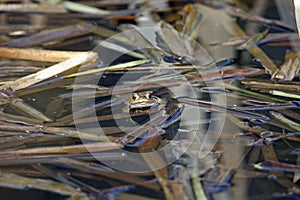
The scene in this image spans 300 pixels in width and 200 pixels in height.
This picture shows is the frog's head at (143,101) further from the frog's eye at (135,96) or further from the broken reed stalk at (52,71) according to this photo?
the broken reed stalk at (52,71)

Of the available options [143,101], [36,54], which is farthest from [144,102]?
[36,54]

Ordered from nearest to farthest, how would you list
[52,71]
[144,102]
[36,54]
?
[144,102], [52,71], [36,54]

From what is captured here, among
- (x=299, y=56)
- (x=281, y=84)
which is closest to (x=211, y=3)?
(x=299, y=56)

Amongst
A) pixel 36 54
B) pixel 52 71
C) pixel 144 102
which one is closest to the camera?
pixel 144 102

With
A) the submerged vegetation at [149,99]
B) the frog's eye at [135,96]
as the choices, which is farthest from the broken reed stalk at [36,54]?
the frog's eye at [135,96]

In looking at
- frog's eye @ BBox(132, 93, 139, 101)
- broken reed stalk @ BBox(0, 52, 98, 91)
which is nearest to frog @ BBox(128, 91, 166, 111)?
frog's eye @ BBox(132, 93, 139, 101)

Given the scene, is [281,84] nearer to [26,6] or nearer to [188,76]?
[188,76]

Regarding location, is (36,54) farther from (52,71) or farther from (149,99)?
(149,99)

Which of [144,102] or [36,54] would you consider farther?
[36,54]
